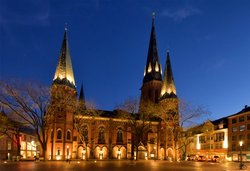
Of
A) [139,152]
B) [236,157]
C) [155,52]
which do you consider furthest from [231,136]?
[155,52]

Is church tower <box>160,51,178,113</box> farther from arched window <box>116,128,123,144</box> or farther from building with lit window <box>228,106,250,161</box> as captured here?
building with lit window <box>228,106,250,161</box>

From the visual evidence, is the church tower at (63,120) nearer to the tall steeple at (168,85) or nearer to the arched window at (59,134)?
the arched window at (59,134)

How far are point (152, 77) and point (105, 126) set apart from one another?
30097 millimetres

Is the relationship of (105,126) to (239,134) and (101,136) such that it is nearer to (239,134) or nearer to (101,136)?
(101,136)

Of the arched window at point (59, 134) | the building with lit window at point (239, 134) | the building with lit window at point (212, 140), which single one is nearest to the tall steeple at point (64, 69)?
the arched window at point (59, 134)

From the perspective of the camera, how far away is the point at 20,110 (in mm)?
59906

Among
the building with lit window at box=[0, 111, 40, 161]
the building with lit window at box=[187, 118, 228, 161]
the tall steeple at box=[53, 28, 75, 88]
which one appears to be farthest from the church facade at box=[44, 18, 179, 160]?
the building with lit window at box=[187, 118, 228, 161]

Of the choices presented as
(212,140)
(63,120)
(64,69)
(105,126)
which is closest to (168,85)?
(212,140)

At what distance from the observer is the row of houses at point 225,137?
88750 mm

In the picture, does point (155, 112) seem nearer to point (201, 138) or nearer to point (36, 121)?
point (36, 121)

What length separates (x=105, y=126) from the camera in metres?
101

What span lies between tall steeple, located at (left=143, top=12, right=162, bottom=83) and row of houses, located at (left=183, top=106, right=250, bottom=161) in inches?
1065

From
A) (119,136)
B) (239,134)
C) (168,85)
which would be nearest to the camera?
(239,134)

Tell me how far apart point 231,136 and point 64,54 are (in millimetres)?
54824
